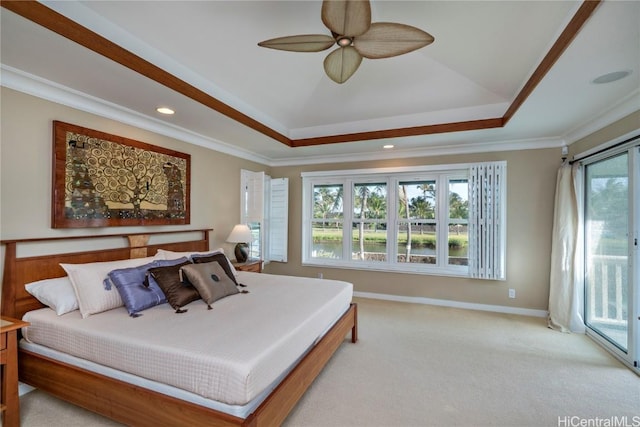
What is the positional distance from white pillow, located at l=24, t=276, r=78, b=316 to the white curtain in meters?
4.97

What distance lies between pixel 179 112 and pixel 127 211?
114 cm

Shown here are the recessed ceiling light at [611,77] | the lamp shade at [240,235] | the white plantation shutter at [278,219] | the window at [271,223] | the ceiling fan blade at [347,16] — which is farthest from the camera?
the white plantation shutter at [278,219]

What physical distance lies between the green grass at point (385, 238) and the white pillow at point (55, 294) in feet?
12.0

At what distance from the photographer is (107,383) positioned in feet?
5.71

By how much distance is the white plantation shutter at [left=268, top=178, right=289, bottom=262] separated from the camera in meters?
5.34

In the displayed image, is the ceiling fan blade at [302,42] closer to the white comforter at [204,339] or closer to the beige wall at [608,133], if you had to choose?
the white comforter at [204,339]

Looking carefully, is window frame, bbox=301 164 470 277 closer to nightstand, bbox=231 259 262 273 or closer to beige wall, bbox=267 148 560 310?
beige wall, bbox=267 148 560 310

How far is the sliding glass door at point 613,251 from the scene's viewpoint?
264cm

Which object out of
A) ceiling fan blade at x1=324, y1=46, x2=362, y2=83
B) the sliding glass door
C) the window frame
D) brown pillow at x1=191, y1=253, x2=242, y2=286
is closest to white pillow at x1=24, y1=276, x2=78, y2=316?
brown pillow at x1=191, y1=253, x2=242, y2=286

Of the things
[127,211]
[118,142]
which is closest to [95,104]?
[118,142]

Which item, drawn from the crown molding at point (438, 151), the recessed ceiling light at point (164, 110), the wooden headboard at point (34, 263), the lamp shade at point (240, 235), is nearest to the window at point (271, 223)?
the crown molding at point (438, 151)

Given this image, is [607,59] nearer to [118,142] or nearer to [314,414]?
[314,414]

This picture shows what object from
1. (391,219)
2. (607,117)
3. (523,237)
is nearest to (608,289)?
(523,237)

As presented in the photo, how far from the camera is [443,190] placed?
14.8 ft
